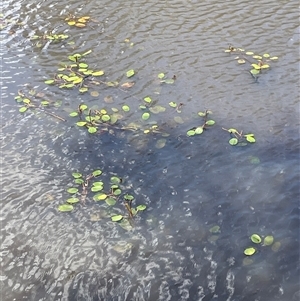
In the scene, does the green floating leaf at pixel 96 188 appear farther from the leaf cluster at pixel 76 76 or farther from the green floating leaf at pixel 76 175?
the leaf cluster at pixel 76 76

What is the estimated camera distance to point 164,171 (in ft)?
16.3

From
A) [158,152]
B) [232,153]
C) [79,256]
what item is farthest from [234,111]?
[79,256]

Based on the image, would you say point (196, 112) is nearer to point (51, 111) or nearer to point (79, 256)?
point (51, 111)

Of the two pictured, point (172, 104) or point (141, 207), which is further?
point (172, 104)

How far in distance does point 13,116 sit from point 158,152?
2141 mm

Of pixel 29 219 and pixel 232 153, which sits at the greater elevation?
pixel 29 219

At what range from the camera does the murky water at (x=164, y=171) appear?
392 centimetres

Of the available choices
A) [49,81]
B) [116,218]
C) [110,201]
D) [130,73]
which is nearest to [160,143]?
[110,201]

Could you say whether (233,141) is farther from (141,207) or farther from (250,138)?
(141,207)

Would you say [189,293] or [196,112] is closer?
[189,293]

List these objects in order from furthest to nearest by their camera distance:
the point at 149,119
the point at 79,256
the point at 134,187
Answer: the point at 149,119 → the point at 134,187 → the point at 79,256

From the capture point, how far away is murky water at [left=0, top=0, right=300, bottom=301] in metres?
3.92

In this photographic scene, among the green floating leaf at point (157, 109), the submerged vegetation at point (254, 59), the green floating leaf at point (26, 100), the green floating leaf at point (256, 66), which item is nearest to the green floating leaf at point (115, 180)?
the green floating leaf at point (157, 109)

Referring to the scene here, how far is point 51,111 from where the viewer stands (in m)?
5.99
